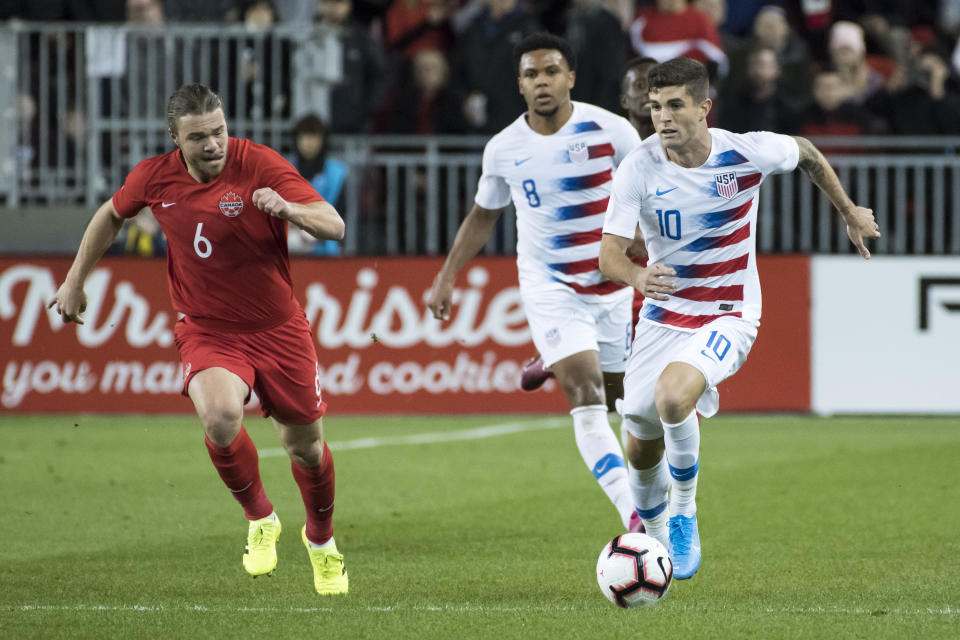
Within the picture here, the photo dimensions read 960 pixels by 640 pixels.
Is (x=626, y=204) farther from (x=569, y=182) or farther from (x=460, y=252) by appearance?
(x=460, y=252)

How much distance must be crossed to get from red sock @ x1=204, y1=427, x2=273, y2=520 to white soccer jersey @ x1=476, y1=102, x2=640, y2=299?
2.00 metres

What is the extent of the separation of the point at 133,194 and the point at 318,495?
156cm

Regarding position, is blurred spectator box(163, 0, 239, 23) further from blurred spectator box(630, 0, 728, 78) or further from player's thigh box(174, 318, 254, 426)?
player's thigh box(174, 318, 254, 426)

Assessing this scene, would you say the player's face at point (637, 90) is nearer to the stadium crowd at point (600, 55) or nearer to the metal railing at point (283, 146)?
the stadium crowd at point (600, 55)

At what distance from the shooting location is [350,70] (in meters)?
14.7

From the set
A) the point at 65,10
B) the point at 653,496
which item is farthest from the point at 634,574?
the point at 65,10

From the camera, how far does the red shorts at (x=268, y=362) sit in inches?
265

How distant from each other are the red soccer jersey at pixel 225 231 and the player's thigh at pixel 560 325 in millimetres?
1596

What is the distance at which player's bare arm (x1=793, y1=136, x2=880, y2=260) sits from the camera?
22.3 ft

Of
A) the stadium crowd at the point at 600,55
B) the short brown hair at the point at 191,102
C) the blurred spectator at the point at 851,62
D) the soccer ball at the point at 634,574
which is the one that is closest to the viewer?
A: the soccer ball at the point at 634,574

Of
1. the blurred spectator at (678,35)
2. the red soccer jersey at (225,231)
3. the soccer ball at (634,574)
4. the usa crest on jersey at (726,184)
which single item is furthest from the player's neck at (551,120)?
the blurred spectator at (678,35)

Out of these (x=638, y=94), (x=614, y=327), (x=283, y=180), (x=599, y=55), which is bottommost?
(x=614, y=327)

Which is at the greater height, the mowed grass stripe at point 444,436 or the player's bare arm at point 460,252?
the player's bare arm at point 460,252

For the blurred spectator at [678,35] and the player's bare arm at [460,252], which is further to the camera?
the blurred spectator at [678,35]
